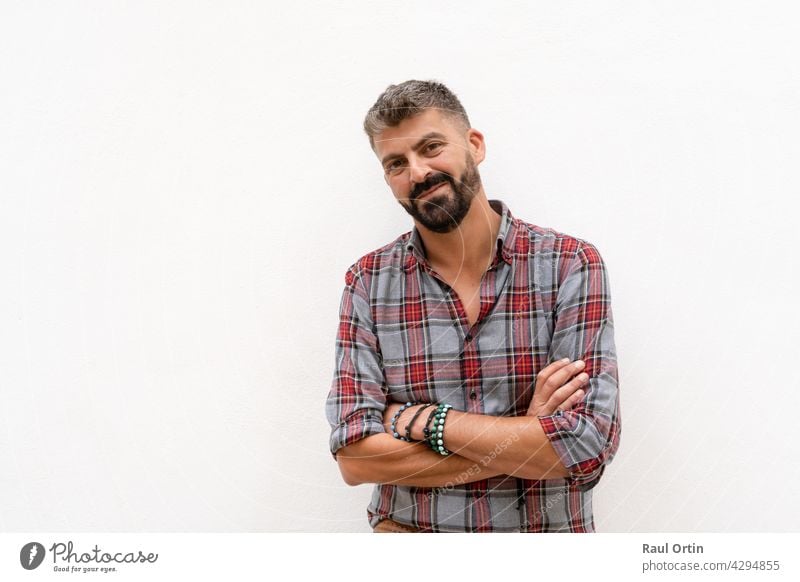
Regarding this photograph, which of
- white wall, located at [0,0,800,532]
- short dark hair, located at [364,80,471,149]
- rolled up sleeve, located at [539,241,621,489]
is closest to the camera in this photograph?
rolled up sleeve, located at [539,241,621,489]

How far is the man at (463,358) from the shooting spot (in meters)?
1.00

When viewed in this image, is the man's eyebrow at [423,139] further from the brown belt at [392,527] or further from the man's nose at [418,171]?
the brown belt at [392,527]

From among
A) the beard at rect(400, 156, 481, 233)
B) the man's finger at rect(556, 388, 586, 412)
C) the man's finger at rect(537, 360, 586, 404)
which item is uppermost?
the beard at rect(400, 156, 481, 233)

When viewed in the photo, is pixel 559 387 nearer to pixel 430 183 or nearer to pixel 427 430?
pixel 427 430

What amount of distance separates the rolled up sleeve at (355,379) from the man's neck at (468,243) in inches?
5.2

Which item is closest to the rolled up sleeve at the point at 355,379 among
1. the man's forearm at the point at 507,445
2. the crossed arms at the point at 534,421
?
the crossed arms at the point at 534,421

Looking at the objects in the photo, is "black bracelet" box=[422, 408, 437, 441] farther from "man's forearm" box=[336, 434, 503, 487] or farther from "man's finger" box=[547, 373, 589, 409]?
"man's finger" box=[547, 373, 589, 409]

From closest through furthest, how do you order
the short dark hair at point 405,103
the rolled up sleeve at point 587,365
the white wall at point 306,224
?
the rolled up sleeve at point 587,365 → the short dark hair at point 405,103 → the white wall at point 306,224

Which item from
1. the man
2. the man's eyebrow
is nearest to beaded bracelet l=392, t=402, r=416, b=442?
the man

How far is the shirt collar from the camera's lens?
43.7 inches

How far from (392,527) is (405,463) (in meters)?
0.15

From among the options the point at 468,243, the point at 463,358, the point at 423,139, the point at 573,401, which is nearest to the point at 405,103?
the point at 423,139

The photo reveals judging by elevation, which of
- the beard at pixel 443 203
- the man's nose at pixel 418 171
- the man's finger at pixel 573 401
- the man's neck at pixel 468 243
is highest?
the man's nose at pixel 418 171

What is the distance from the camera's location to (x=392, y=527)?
111 centimetres
